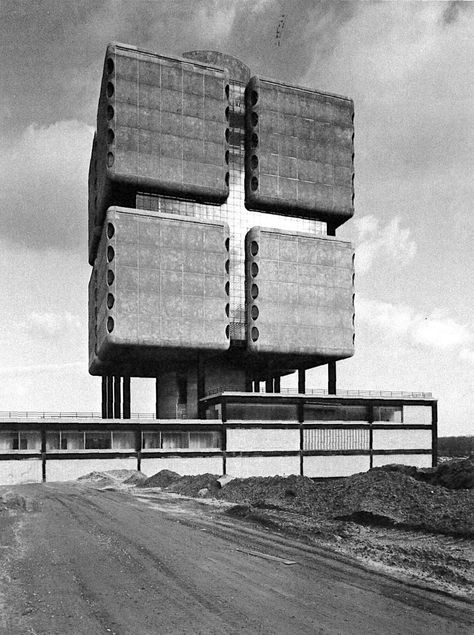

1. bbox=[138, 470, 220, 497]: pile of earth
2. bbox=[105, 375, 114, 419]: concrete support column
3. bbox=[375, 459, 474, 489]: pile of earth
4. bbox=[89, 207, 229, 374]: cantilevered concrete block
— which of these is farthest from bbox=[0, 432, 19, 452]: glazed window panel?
bbox=[375, 459, 474, 489]: pile of earth

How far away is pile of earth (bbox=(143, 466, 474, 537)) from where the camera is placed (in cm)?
2741

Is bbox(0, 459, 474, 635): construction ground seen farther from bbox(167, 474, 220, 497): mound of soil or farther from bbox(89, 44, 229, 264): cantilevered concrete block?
bbox(89, 44, 229, 264): cantilevered concrete block

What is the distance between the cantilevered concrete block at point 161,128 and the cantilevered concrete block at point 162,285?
19.5ft

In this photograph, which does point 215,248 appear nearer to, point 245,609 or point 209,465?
point 209,465

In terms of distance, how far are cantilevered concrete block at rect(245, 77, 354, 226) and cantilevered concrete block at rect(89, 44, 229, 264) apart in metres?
5.36

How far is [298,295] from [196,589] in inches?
2962

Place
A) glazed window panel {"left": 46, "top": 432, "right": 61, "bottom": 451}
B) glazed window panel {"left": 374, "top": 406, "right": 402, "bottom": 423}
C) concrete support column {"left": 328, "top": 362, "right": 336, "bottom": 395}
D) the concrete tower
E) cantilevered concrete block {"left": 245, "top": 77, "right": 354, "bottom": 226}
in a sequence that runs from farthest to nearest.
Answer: cantilevered concrete block {"left": 245, "top": 77, "right": 354, "bottom": 226}, concrete support column {"left": 328, "top": 362, "right": 336, "bottom": 395}, glazed window panel {"left": 374, "top": 406, "right": 402, "bottom": 423}, the concrete tower, glazed window panel {"left": 46, "top": 432, "right": 61, "bottom": 451}

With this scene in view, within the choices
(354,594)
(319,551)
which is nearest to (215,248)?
(319,551)

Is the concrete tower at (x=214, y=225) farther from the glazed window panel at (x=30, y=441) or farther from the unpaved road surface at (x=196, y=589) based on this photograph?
the unpaved road surface at (x=196, y=589)

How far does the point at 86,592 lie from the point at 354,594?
6.91 meters

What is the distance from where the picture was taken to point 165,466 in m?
75.6

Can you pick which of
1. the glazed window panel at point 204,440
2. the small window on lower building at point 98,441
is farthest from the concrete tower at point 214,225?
the small window on lower building at point 98,441

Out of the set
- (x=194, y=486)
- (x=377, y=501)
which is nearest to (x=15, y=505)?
(x=194, y=486)

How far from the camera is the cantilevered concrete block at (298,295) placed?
89.1 meters
